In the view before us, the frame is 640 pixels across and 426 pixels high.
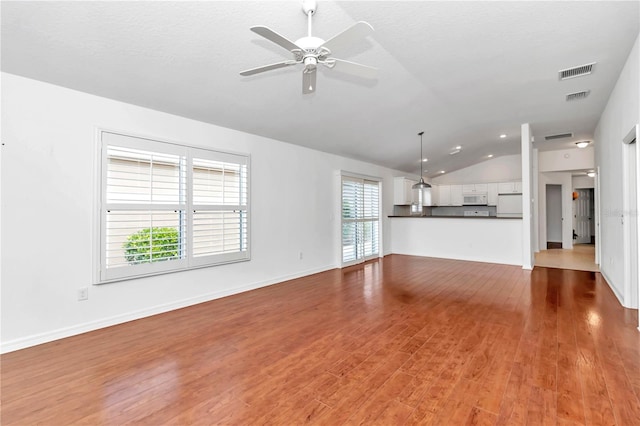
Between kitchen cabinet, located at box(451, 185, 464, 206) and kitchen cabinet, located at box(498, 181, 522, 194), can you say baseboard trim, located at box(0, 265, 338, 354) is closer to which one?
kitchen cabinet, located at box(451, 185, 464, 206)

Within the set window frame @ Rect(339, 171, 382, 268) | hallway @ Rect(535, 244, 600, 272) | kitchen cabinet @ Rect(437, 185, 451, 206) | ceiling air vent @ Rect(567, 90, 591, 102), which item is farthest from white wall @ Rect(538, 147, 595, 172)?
window frame @ Rect(339, 171, 382, 268)

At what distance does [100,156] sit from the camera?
3.25 metres

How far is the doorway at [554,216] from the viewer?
9.65 metres

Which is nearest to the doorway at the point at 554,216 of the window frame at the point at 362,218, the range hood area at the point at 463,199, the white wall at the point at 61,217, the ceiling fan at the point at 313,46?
the range hood area at the point at 463,199

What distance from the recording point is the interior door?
10570 millimetres

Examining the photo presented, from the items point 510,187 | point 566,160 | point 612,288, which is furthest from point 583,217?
point 612,288

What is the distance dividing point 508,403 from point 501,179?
361 inches

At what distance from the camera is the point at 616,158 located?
4.11 m

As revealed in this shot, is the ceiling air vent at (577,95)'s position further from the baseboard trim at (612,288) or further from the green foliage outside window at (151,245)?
the green foliage outside window at (151,245)

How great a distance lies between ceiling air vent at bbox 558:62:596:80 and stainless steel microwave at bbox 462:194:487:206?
20.4 feet

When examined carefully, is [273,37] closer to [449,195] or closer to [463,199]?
[463,199]

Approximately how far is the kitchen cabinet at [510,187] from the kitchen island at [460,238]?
2.92 m

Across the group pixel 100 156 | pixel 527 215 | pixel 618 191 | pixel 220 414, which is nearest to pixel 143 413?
pixel 220 414

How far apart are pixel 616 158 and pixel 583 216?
27.9ft
